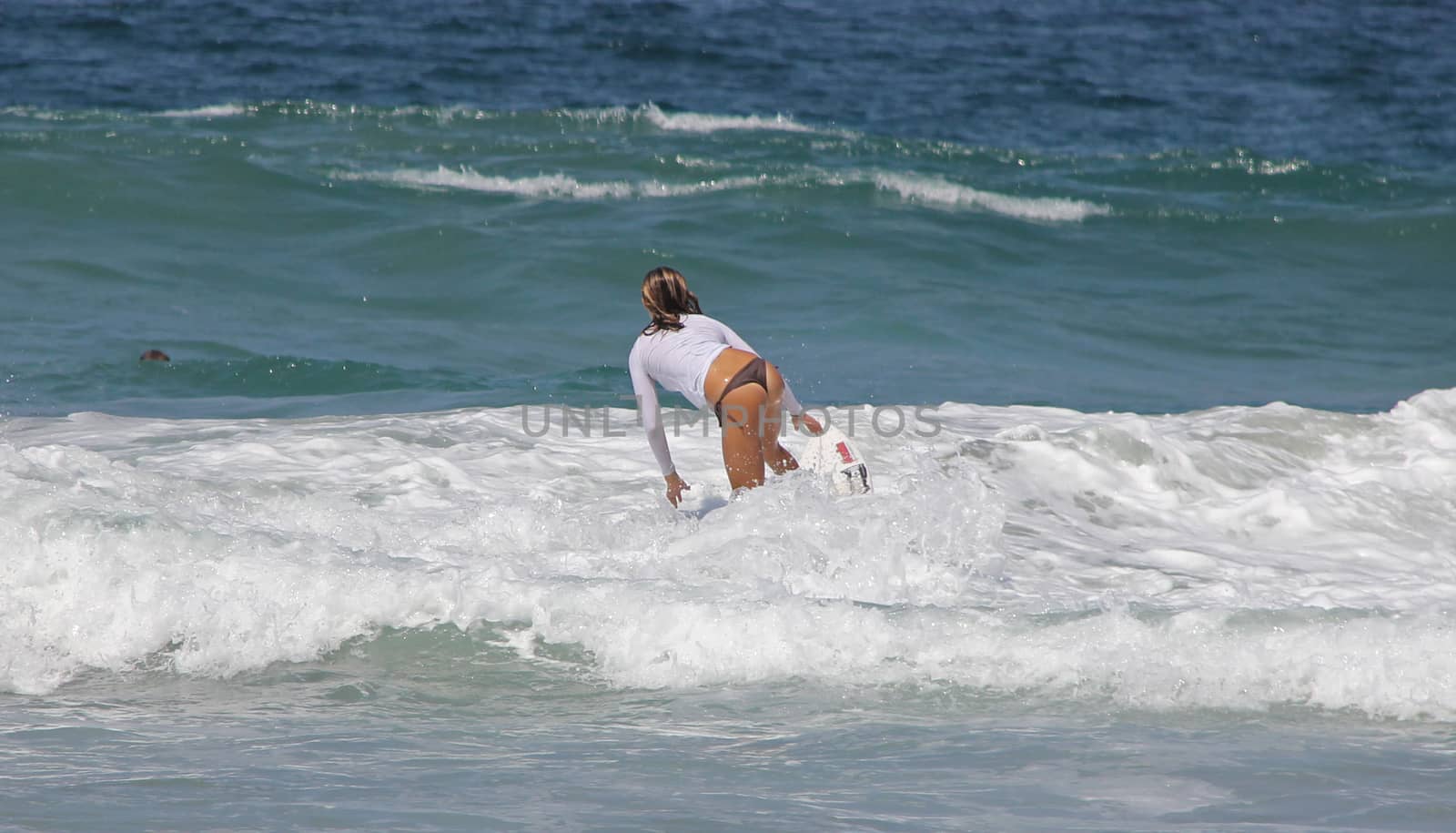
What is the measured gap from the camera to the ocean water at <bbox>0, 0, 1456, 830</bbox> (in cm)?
464

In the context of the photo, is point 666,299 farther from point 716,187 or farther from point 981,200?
point 981,200

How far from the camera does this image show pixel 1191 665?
17.6ft

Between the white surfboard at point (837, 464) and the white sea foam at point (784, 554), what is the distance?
10 centimetres

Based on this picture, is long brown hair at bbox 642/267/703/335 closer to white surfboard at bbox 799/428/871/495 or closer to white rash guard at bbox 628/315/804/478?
white rash guard at bbox 628/315/804/478

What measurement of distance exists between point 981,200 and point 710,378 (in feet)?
42.0

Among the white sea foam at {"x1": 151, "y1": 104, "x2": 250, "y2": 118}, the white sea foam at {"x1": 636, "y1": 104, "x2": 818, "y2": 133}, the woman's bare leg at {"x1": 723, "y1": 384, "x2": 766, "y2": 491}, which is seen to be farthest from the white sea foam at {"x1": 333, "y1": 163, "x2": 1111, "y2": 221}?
the woman's bare leg at {"x1": 723, "y1": 384, "x2": 766, "y2": 491}

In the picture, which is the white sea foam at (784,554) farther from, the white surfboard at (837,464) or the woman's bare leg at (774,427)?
the woman's bare leg at (774,427)

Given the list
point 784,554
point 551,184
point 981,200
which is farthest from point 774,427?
point 981,200

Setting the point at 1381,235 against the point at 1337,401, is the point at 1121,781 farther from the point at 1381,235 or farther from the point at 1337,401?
the point at 1381,235

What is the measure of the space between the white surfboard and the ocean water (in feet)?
0.30

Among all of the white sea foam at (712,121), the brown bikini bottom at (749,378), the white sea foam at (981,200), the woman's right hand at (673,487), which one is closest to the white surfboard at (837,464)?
the brown bikini bottom at (749,378)

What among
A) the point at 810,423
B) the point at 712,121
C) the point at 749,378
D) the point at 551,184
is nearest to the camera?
the point at 749,378

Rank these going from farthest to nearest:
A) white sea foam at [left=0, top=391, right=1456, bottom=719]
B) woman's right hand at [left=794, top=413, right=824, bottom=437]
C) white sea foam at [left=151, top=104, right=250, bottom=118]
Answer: white sea foam at [left=151, top=104, right=250, bottom=118] < woman's right hand at [left=794, top=413, right=824, bottom=437] < white sea foam at [left=0, top=391, right=1456, bottom=719]

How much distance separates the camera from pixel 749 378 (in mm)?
6816
